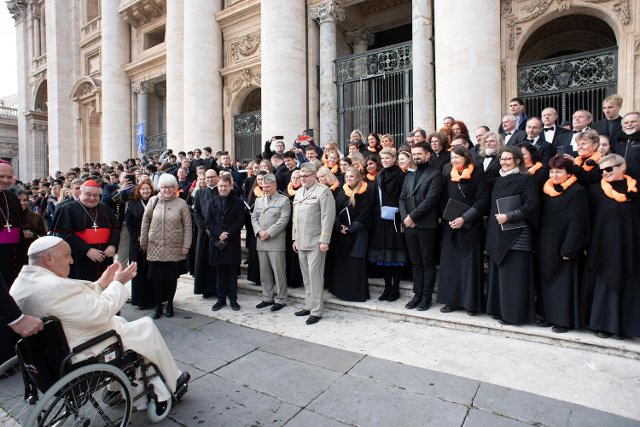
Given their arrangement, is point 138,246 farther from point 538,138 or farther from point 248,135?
point 248,135

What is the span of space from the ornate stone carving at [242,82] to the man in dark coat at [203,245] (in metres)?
9.80

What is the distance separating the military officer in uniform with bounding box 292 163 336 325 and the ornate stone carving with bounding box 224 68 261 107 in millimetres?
10965

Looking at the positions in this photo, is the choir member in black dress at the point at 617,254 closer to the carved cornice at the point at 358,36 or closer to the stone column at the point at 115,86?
the carved cornice at the point at 358,36

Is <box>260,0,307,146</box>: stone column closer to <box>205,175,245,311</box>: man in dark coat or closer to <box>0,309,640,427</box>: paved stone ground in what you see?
<box>205,175,245,311</box>: man in dark coat

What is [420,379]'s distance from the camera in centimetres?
349

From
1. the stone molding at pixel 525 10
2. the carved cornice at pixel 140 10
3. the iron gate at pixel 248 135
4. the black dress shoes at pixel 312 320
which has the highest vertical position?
the carved cornice at pixel 140 10

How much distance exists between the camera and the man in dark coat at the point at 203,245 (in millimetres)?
6215

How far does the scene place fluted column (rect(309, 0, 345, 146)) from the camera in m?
12.8

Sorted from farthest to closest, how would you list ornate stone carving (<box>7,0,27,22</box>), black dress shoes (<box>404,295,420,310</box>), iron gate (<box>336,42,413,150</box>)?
1. ornate stone carving (<box>7,0,27,22</box>)
2. iron gate (<box>336,42,413,150</box>)
3. black dress shoes (<box>404,295,420,310</box>)

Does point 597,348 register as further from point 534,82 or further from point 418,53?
point 418,53

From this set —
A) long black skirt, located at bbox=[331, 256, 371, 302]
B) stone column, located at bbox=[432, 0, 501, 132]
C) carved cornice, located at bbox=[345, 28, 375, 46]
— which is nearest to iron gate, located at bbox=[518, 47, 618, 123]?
stone column, located at bbox=[432, 0, 501, 132]

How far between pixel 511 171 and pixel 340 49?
10963 mm

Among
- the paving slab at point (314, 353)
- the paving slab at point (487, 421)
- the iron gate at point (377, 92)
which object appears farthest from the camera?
the iron gate at point (377, 92)

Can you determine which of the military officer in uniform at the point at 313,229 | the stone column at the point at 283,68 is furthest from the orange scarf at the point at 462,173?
the stone column at the point at 283,68
